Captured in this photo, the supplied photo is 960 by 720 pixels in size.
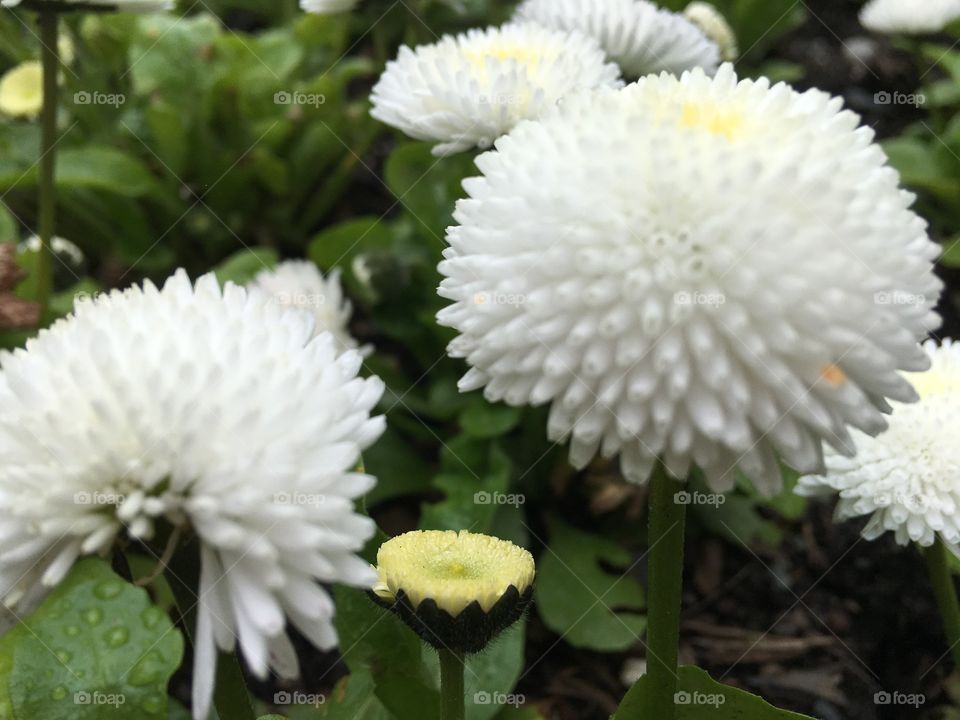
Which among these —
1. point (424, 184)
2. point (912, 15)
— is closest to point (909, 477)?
point (424, 184)

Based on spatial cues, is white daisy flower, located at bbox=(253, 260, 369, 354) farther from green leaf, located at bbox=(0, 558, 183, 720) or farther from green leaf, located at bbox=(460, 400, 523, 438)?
green leaf, located at bbox=(0, 558, 183, 720)

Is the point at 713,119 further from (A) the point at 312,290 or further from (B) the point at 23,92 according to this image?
(B) the point at 23,92

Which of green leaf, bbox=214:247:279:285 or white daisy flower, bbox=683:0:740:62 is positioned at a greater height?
white daisy flower, bbox=683:0:740:62

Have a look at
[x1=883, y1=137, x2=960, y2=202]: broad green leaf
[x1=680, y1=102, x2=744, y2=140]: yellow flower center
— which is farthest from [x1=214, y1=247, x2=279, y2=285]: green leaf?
[x1=883, y1=137, x2=960, y2=202]: broad green leaf

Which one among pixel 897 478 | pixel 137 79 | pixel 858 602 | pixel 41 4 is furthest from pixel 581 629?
pixel 137 79

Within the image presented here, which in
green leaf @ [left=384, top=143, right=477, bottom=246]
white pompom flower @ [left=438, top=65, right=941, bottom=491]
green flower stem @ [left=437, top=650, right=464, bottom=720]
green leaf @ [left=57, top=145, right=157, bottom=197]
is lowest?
green leaf @ [left=57, top=145, right=157, bottom=197]

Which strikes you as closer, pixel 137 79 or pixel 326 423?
pixel 326 423

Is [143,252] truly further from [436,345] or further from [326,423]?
[326,423]
